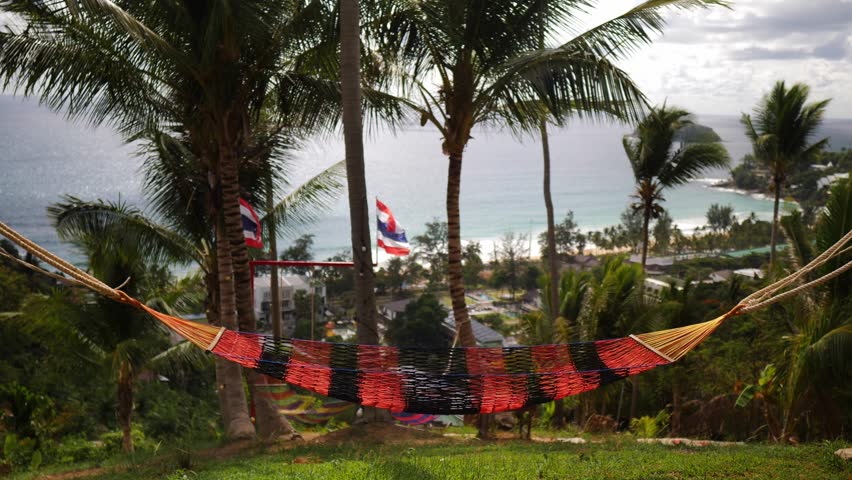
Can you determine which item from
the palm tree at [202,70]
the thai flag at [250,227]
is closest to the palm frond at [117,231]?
the thai flag at [250,227]

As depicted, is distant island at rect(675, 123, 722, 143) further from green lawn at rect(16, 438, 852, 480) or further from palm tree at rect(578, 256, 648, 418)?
green lawn at rect(16, 438, 852, 480)

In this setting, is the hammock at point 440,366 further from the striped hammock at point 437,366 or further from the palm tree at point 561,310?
the palm tree at point 561,310

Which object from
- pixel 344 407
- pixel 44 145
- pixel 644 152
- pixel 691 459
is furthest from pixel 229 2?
pixel 44 145

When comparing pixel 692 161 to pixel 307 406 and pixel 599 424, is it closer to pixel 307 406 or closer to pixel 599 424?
pixel 599 424

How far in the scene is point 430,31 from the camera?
5.93m

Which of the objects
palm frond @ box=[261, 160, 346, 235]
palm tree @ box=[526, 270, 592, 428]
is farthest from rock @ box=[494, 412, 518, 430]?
palm frond @ box=[261, 160, 346, 235]

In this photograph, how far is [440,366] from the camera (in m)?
4.34

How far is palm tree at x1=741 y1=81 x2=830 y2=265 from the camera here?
1143 centimetres

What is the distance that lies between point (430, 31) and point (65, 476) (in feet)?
13.9

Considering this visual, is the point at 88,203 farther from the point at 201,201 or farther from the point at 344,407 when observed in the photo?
the point at 344,407

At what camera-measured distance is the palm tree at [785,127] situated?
1143 cm

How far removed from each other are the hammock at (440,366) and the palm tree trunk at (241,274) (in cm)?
202

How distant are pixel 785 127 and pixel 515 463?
9615mm

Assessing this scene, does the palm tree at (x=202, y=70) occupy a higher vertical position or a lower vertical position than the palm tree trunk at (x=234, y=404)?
higher
